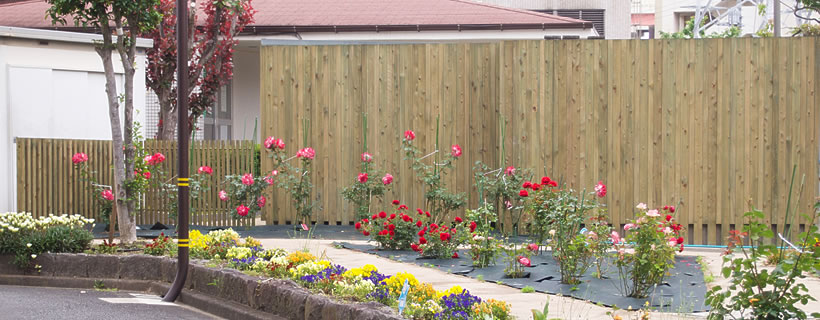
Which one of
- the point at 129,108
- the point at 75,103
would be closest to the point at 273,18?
the point at 75,103

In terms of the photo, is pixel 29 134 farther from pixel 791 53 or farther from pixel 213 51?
pixel 791 53

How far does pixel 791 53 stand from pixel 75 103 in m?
10.4

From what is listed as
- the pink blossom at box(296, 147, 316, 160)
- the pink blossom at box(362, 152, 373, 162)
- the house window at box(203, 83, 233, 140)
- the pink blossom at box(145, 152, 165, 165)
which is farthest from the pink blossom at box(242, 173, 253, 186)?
the house window at box(203, 83, 233, 140)

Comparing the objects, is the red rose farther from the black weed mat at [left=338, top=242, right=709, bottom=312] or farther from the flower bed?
the flower bed

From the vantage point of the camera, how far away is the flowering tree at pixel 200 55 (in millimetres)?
18375

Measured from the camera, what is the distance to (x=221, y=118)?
21.0 metres

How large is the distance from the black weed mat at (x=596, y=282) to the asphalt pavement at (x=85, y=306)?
2.55 m

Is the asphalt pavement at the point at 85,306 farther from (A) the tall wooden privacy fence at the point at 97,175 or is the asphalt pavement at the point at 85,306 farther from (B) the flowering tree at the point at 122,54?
(A) the tall wooden privacy fence at the point at 97,175

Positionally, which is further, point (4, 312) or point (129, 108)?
point (129, 108)

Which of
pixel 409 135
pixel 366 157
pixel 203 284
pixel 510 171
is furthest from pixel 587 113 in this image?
pixel 203 284

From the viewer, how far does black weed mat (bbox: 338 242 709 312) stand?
7.20 m

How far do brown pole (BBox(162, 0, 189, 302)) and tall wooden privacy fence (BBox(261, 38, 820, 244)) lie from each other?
408 centimetres

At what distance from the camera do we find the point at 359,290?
675 centimetres

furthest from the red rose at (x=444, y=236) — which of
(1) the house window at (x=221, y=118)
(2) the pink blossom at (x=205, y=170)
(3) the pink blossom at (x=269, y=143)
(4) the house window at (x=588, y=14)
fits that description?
(4) the house window at (x=588, y=14)
